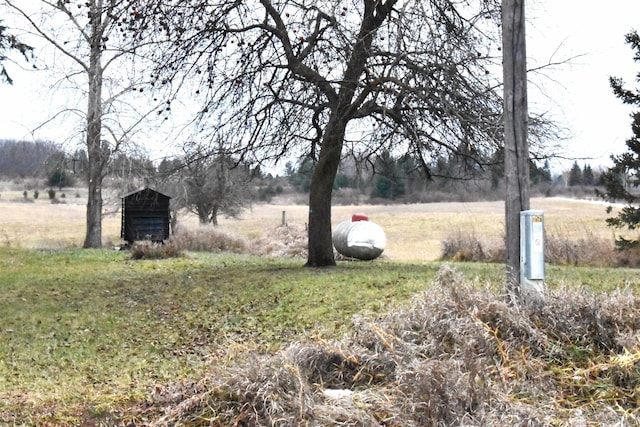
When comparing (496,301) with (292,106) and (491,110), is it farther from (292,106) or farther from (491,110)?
(292,106)

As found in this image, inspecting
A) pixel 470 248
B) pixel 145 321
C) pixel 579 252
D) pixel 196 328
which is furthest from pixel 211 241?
pixel 196 328

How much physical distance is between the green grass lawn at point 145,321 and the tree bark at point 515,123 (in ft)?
2.42

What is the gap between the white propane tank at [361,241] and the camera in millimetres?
17422

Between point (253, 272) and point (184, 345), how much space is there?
4.70m

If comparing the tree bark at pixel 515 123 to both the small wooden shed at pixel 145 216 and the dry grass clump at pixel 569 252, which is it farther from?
the small wooden shed at pixel 145 216

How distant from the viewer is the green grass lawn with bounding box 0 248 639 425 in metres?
5.75

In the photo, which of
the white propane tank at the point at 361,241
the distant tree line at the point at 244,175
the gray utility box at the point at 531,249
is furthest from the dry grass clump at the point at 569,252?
the gray utility box at the point at 531,249

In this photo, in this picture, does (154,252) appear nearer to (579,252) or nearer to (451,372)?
(579,252)

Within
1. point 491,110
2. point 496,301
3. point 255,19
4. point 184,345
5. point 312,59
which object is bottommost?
point 184,345

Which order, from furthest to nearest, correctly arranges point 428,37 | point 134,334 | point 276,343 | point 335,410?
point 428,37 → point 134,334 → point 276,343 → point 335,410

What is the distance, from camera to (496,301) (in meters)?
5.51

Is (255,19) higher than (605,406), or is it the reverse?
(255,19)

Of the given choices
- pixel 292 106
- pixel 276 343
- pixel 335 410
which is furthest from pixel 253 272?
pixel 335 410

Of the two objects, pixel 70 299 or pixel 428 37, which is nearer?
pixel 70 299
